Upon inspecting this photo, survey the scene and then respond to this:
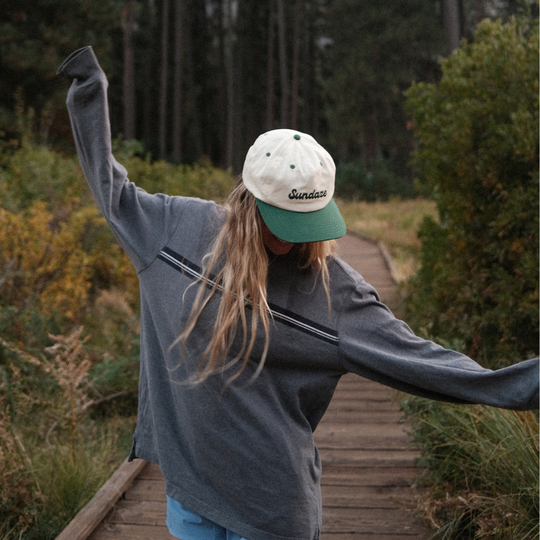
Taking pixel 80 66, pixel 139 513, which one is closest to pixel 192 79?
pixel 139 513

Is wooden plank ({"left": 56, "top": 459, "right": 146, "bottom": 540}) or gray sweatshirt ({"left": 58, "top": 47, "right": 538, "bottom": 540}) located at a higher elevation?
gray sweatshirt ({"left": 58, "top": 47, "right": 538, "bottom": 540})

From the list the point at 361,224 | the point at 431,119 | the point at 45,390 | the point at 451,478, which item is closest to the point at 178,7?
the point at 361,224

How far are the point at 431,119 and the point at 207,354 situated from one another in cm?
514

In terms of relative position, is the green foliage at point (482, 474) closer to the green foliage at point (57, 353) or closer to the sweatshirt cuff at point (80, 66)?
the green foliage at point (57, 353)

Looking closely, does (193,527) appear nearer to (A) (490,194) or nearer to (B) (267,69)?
(A) (490,194)

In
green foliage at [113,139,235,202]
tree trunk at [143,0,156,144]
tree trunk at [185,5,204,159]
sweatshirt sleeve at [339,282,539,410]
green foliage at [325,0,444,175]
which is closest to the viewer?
sweatshirt sleeve at [339,282,539,410]

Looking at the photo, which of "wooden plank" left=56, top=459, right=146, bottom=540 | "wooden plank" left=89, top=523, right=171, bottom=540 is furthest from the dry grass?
"wooden plank" left=89, top=523, right=171, bottom=540

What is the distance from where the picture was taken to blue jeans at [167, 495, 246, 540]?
1.80m

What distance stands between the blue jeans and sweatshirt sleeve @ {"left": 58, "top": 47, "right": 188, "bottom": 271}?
0.71m

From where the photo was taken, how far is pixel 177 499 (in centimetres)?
180

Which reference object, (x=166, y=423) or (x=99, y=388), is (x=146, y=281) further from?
(x=99, y=388)

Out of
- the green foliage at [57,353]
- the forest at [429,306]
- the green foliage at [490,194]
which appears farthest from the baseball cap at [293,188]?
the green foliage at [490,194]

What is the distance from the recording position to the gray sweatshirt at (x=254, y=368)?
1.58 metres

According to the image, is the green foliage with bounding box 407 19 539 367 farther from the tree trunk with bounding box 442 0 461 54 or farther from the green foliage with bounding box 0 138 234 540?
the tree trunk with bounding box 442 0 461 54
